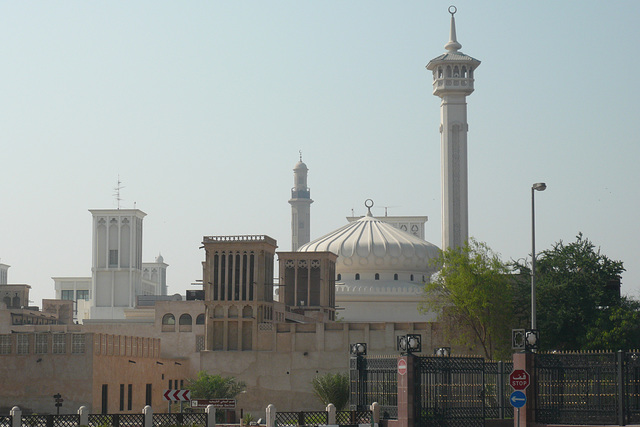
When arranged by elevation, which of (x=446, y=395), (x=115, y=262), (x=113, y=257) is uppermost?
(x=113, y=257)

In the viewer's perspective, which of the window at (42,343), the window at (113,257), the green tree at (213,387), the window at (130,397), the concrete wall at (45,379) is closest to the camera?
the concrete wall at (45,379)

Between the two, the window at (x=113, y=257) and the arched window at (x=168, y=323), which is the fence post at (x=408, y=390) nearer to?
the arched window at (x=168, y=323)

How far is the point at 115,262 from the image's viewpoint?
113625mm

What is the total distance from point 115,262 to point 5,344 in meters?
61.5

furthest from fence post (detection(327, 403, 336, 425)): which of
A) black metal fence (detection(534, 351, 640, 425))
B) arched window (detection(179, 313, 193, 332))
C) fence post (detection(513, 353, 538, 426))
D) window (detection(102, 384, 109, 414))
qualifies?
arched window (detection(179, 313, 193, 332))

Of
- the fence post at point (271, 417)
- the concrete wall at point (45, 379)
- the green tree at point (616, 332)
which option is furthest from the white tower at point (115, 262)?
the fence post at point (271, 417)

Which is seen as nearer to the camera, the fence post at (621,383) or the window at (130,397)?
the fence post at (621,383)

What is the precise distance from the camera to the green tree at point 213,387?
5666 centimetres

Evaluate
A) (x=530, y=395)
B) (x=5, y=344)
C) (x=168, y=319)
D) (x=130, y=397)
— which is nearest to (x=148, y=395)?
(x=130, y=397)

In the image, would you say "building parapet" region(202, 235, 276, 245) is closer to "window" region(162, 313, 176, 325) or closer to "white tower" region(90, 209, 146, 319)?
"window" region(162, 313, 176, 325)

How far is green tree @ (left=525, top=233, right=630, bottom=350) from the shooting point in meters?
55.0

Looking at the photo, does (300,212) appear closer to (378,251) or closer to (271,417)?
(378,251)

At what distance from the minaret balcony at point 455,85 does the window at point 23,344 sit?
1508 inches

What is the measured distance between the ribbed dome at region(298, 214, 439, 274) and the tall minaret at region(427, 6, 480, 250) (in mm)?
3022
